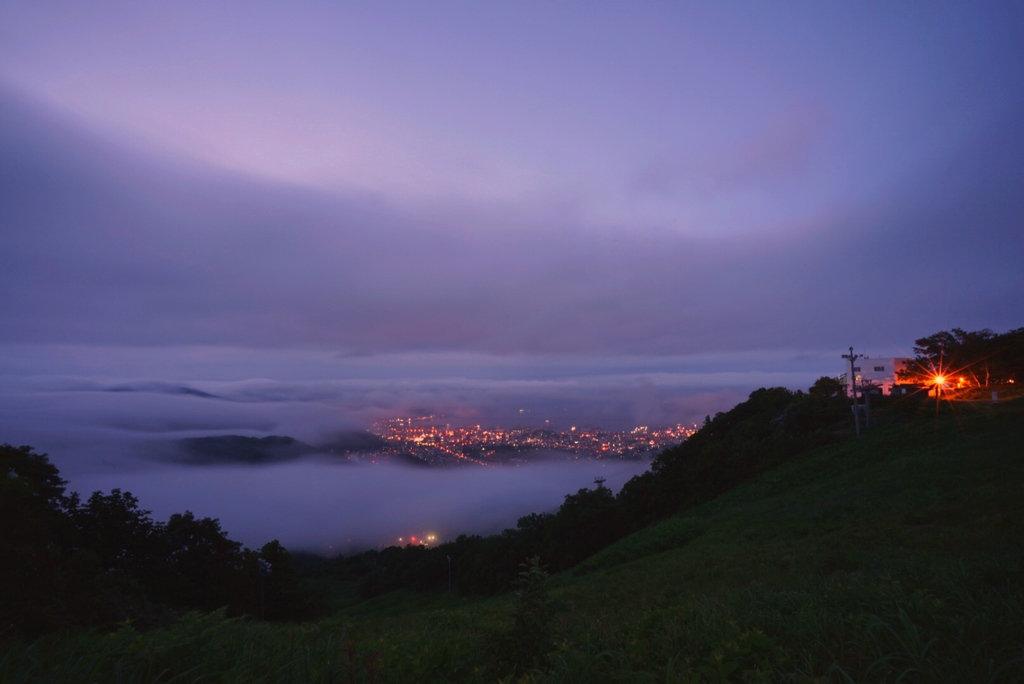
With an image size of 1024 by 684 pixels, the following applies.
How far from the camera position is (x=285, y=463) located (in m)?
76.6

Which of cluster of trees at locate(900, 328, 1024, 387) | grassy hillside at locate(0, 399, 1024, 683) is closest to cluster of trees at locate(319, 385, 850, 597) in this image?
cluster of trees at locate(900, 328, 1024, 387)

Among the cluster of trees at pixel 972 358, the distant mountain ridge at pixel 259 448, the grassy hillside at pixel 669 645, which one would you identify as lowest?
the distant mountain ridge at pixel 259 448

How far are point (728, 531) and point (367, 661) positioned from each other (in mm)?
15118

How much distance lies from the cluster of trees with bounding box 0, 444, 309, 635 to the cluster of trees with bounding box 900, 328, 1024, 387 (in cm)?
4470

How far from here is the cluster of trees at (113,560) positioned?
970 centimetres

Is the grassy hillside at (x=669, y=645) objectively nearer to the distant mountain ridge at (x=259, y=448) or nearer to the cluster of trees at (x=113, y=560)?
the cluster of trees at (x=113, y=560)

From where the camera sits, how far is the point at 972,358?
37750 mm

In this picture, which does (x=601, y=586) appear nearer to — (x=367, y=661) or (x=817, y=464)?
(x=367, y=661)

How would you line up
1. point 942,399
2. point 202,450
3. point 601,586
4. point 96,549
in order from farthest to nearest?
point 202,450 < point 942,399 < point 96,549 < point 601,586

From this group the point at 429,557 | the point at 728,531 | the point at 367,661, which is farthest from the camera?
the point at 429,557

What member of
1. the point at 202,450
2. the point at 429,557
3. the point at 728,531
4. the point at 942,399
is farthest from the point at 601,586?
the point at 202,450

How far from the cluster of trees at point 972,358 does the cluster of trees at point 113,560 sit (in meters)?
44.7

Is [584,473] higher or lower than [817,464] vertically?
lower

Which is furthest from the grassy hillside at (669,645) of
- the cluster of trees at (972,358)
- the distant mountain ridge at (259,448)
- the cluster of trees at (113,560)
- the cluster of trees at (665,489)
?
the distant mountain ridge at (259,448)
